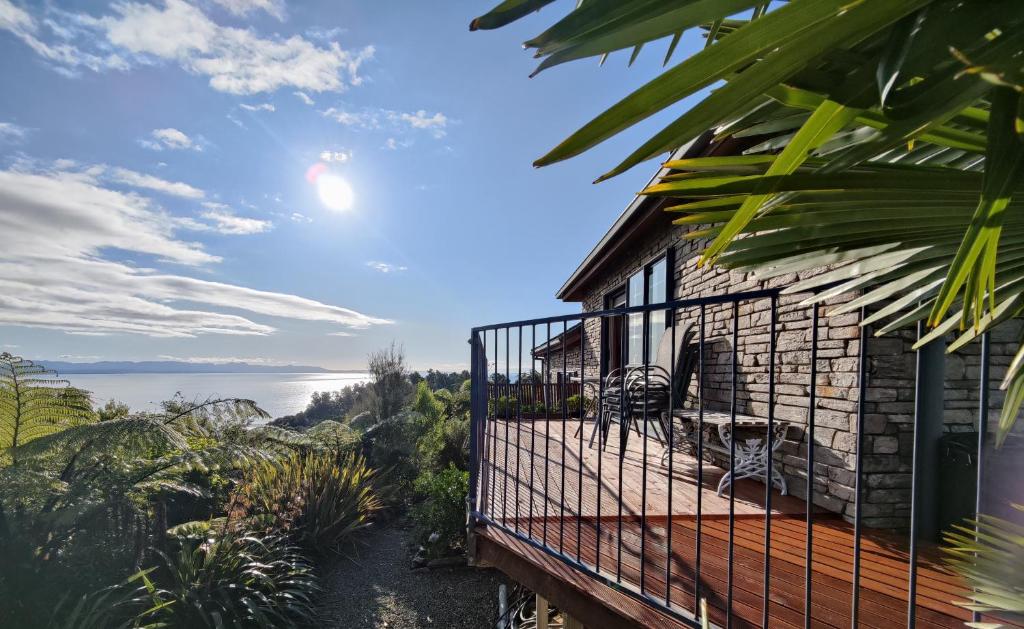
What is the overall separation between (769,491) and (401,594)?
525cm

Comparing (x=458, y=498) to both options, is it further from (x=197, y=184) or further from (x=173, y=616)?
(x=197, y=184)

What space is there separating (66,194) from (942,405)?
19756 mm

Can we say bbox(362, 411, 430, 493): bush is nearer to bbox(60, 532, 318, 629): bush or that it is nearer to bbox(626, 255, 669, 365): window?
bbox(60, 532, 318, 629): bush

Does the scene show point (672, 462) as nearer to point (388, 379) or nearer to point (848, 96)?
point (848, 96)

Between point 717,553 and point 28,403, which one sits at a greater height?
point 28,403

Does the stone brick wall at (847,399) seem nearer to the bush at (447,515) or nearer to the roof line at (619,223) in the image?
the roof line at (619,223)

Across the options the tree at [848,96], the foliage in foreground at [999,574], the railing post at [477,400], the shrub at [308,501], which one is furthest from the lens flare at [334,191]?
the foliage in foreground at [999,574]

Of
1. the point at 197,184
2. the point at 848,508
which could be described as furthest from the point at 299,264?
the point at 848,508

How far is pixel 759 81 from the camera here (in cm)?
40

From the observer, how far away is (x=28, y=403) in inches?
151

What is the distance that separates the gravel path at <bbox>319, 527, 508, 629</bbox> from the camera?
4.71 meters

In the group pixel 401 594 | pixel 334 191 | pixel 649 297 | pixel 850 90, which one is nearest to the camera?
pixel 850 90

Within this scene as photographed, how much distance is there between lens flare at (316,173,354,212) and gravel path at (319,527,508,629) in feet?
24.2

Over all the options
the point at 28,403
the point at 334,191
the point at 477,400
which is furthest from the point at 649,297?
the point at 334,191
